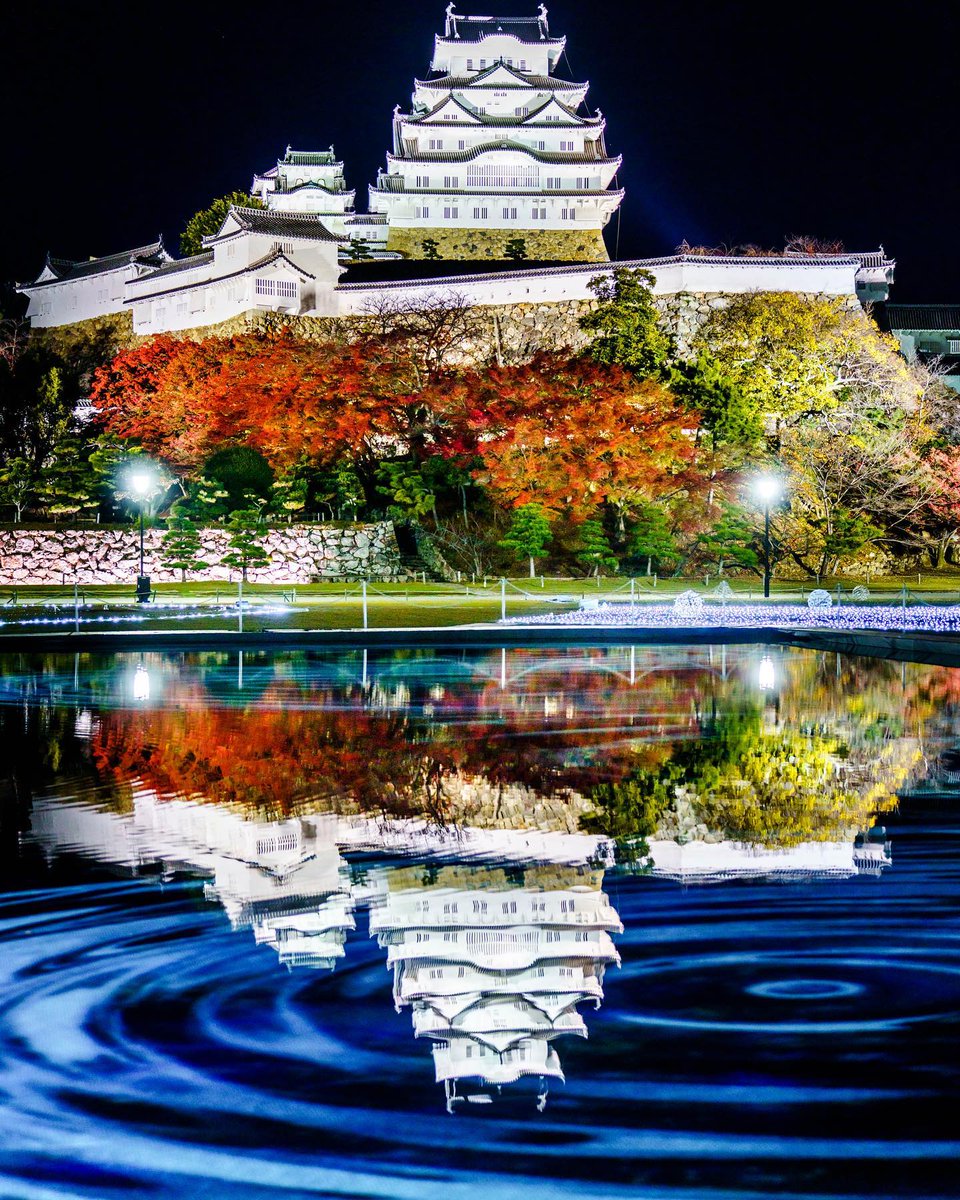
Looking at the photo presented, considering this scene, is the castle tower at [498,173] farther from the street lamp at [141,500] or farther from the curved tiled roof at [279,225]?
the street lamp at [141,500]

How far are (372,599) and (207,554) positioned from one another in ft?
35.3

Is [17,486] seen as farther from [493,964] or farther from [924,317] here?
[924,317]

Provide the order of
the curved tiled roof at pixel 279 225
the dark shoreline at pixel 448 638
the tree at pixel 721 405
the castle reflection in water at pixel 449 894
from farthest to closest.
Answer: the curved tiled roof at pixel 279 225 → the tree at pixel 721 405 → the dark shoreline at pixel 448 638 → the castle reflection in water at pixel 449 894

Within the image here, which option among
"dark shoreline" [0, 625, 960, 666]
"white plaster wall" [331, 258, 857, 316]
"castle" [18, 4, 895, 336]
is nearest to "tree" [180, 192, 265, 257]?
"castle" [18, 4, 895, 336]

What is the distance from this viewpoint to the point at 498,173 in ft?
208

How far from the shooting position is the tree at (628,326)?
4666 centimetres

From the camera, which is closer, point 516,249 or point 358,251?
point 516,249

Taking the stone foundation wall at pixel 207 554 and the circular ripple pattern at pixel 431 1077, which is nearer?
the circular ripple pattern at pixel 431 1077

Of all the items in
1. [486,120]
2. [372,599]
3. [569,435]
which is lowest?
[372,599]

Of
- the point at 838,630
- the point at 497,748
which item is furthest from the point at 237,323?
the point at 497,748

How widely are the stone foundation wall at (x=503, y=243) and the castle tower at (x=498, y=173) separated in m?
0.05

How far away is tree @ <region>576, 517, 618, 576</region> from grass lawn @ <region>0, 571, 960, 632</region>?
639 mm

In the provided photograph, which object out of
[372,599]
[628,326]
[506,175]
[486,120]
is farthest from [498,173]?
Result: [372,599]

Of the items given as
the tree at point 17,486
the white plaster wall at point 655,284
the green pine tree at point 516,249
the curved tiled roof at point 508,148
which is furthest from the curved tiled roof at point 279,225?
the tree at point 17,486
